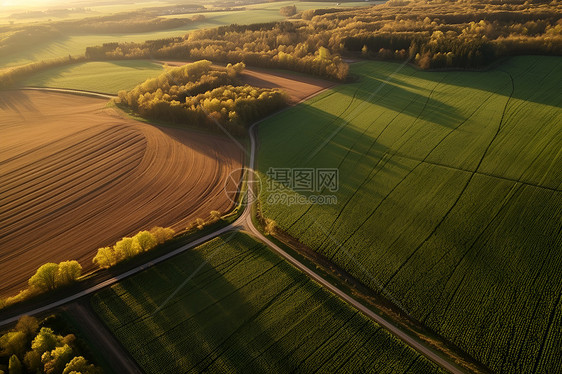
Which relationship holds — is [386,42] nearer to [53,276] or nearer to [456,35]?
[456,35]

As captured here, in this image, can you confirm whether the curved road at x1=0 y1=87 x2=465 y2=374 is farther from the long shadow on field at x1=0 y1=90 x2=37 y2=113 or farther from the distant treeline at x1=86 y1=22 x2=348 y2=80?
the long shadow on field at x1=0 y1=90 x2=37 y2=113

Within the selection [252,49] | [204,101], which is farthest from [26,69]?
[204,101]

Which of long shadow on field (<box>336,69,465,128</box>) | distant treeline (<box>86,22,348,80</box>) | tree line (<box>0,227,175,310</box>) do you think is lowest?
long shadow on field (<box>336,69,465,128</box>)

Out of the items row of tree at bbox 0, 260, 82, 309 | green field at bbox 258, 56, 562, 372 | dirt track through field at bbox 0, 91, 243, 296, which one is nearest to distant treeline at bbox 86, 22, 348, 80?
green field at bbox 258, 56, 562, 372

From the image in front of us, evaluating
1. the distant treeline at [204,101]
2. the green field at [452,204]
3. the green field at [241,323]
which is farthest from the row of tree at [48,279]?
the distant treeline at [204,101]

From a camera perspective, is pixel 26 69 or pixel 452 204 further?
pixel 26 69

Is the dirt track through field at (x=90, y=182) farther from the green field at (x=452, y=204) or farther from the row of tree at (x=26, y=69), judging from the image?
the row of tree at (x=26, y=69)

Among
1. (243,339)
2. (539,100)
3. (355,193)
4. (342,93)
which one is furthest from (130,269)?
(539,100)
